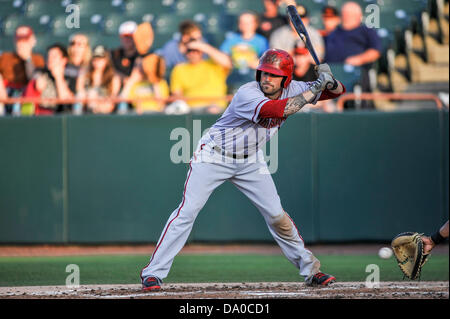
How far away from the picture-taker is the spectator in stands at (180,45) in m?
10.6

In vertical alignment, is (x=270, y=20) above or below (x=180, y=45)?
above

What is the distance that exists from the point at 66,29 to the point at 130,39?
2268 millimetres

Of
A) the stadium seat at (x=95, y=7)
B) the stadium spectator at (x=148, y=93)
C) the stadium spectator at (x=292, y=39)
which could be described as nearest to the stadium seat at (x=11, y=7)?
the stadium seat at (x=95, y=7)

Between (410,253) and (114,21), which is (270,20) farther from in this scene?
(410,253)

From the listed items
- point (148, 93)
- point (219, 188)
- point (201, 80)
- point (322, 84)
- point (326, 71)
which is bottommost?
point (219, 188)

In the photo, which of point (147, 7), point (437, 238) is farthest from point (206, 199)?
point (147, 7)

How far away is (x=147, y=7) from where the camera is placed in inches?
504

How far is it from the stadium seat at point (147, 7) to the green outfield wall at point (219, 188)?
3546mm

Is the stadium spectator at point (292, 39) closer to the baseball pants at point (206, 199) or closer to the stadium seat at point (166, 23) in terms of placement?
the stadium seat at point (166, 23)

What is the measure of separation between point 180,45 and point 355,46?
2.46 metres

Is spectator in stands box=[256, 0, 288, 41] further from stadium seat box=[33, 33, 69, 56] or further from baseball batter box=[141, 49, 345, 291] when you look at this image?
baseball batter box=[141, 49, 345, 291]

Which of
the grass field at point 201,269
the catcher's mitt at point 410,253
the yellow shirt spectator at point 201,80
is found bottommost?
the grass field at point 201,269

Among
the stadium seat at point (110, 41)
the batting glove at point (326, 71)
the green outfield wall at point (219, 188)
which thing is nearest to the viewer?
the batting glove at point (326, 71)

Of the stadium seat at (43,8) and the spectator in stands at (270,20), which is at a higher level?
the stadium seat at (43,8)
